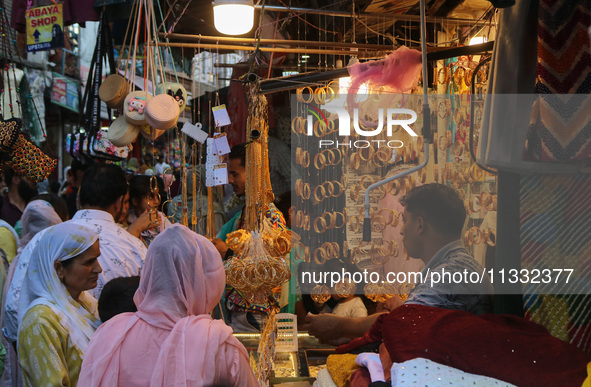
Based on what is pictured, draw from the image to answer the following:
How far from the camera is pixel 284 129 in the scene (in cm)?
503

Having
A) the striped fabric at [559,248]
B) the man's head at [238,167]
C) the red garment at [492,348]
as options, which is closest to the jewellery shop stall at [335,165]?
the man's head at [238,167]

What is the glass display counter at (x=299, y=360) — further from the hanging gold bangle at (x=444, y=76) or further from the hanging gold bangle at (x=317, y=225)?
the hanging gold bangle at (x=444, y=76)

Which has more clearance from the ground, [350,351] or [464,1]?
[464,1]

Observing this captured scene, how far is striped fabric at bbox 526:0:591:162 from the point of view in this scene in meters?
1.30

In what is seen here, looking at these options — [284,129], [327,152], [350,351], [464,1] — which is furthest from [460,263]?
[284,129]

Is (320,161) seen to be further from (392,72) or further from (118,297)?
(118,297)

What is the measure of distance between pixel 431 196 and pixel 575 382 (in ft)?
3.65

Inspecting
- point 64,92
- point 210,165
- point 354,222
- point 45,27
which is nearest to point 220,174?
point 210,165

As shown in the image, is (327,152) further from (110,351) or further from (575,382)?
(575,382)

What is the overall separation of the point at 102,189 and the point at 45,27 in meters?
3.08

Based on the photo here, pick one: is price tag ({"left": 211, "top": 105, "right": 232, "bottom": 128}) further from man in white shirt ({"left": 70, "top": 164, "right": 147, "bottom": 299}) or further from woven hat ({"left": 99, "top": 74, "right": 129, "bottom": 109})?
woven hat ({"left": 99, "top": 74, "right": 129, "bottom": 109})

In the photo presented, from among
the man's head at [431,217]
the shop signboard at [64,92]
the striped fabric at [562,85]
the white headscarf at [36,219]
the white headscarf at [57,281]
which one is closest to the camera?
the striped fabric at [562,85]

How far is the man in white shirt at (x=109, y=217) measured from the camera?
301 cm

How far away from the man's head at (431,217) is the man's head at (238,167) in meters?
1.47
